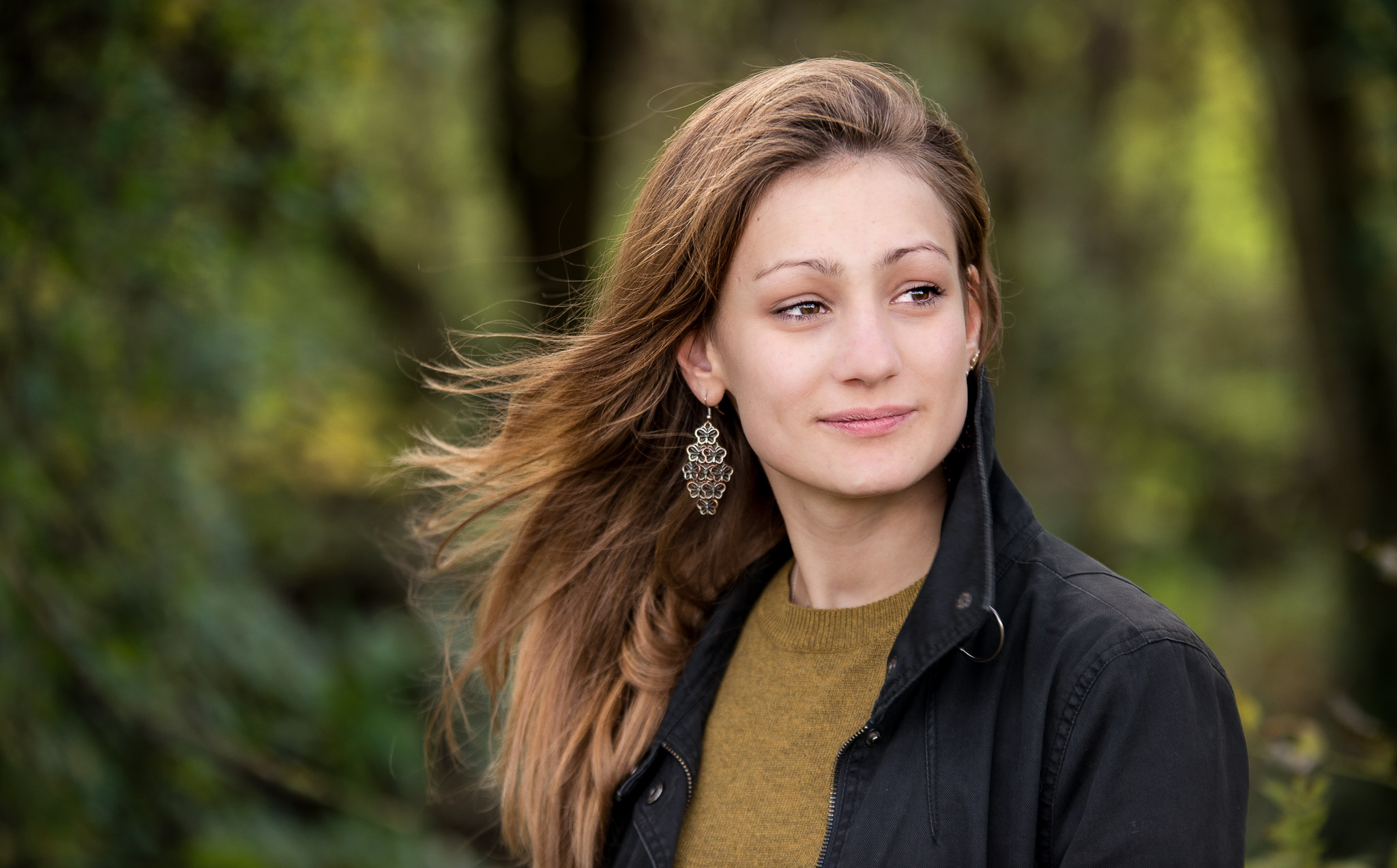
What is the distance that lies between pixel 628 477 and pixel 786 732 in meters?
0.78

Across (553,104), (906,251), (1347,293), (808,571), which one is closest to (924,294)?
(906,251)

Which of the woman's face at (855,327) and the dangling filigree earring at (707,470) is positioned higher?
the woman's face at (855,327)

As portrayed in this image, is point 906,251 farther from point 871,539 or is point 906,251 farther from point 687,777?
point 687,777

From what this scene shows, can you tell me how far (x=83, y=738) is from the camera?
386cm

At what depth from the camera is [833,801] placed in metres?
1.89

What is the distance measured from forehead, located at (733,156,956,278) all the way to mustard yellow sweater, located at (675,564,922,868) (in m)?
0.63

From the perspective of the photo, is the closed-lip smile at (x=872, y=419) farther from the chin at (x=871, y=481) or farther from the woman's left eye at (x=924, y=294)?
Answer: the woman's left eye at (x=924, y=294)

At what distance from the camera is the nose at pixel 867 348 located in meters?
1.92

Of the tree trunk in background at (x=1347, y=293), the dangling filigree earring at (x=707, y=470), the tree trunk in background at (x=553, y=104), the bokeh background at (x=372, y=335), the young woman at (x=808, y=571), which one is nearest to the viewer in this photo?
the young woman at (x=808, y=571)

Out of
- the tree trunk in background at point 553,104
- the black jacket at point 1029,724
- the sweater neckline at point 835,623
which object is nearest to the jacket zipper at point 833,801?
the black jacket at point 1029,724

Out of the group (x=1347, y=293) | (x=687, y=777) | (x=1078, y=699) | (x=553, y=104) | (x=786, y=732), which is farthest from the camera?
(x=553, y=104)

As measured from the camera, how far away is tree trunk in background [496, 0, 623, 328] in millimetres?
7578

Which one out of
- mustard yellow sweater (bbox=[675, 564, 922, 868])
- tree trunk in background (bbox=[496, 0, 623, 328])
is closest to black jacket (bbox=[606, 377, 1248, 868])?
mustard yellow sweater (bbox=[675, 564, 922, 868])

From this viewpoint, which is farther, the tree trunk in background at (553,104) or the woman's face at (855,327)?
the tree trunk in background at (553,104)
